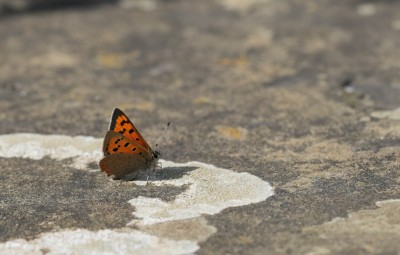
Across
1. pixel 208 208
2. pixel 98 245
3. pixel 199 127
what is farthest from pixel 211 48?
pixel 98 245

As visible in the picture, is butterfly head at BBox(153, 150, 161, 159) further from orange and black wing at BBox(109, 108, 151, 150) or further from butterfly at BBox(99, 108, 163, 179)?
orange and black wing at BBox(109, 108, 151, 150)

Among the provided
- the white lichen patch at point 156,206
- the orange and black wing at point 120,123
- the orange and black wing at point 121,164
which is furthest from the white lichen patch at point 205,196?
the orange and black wing at point 120,123

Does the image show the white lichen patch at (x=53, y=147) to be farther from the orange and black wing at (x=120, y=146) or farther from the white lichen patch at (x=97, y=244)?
the white lichen patch at (x=97, y=244)

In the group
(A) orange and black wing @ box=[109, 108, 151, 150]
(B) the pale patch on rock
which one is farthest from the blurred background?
(B) the pale patch on rock

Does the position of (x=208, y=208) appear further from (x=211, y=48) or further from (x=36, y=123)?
(x=211, y=48)

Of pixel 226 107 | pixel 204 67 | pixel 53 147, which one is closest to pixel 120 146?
pixel 53 147

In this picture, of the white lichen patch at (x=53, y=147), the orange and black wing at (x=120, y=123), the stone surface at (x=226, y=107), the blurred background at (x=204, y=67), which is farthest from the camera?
the blurred background at (x=204, y=67)
